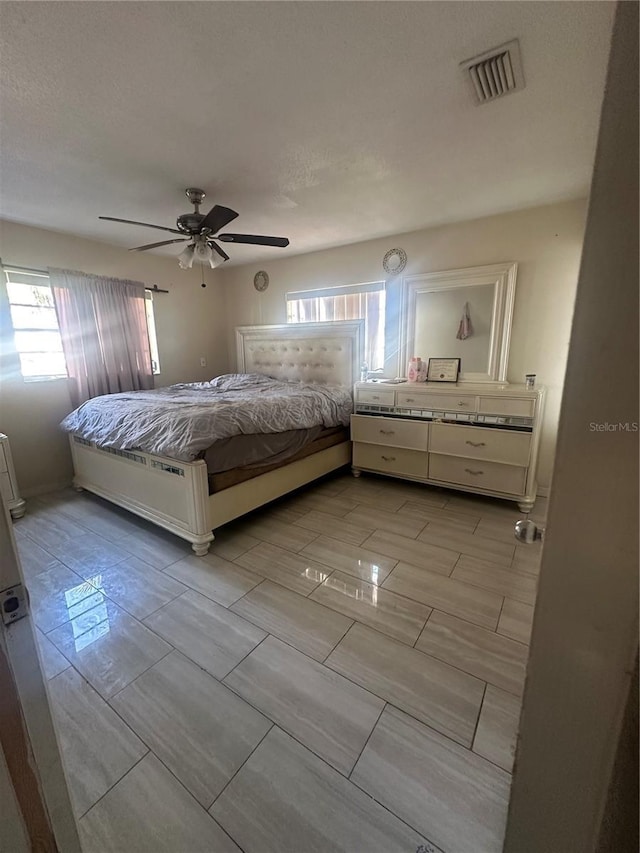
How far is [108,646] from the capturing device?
5.07 ft

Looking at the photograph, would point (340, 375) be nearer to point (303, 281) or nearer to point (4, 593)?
point (303, 281)

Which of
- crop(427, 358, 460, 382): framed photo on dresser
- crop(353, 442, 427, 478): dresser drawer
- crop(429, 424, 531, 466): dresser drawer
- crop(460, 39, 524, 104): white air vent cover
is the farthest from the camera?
crop(427, 358, 460, 382): framed photo on dresser

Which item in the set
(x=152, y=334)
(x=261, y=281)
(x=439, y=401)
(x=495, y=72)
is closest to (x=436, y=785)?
(x=439, y=401)

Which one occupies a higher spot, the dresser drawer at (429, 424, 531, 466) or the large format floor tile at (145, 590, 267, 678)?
the dresser drawer at (429, 424, 531, 466)

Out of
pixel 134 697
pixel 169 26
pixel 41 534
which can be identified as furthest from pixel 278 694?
pixel 169 26

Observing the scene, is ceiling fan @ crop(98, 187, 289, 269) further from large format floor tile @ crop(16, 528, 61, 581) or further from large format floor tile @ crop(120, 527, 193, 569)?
large format floor tile @ crop(16, 528, 61, 581)

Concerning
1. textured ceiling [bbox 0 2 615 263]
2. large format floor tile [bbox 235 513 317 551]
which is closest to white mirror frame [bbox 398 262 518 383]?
textured ceiling [bbox 0 2 615 263]

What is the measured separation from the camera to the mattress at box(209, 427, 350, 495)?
2322 mm

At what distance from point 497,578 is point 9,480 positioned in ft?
11.4

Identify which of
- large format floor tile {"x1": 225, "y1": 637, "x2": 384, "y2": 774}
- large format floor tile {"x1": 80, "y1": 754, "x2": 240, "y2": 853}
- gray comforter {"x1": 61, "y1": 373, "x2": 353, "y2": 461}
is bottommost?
large format floor tile {"x1": 80, "y1": 754, "x2": 240, "y2": 853}

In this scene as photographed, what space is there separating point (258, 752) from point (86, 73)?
2590 mm

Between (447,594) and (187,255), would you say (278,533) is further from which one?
(187,255)

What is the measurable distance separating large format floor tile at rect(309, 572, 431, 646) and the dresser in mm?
1429

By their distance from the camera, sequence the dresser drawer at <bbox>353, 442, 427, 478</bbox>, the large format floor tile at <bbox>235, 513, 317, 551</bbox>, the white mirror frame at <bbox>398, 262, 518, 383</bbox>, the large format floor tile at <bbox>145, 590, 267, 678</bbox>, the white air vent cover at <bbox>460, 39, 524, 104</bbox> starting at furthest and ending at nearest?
1. the dresser drawer at <bbox>353, 442, 427, 478</bbox>
2. the white mirror frame at <bbox>398, 262, 518, 383</bbox>
3. the large format floor tile at <bbox>235, 513, 317, 551</bbox>
4. the large format floor tile at <bbox>145, 590, 267, 678</bbox>
5. the white air vent cover at <bbox>460, 39, 524, 104</bbox>
